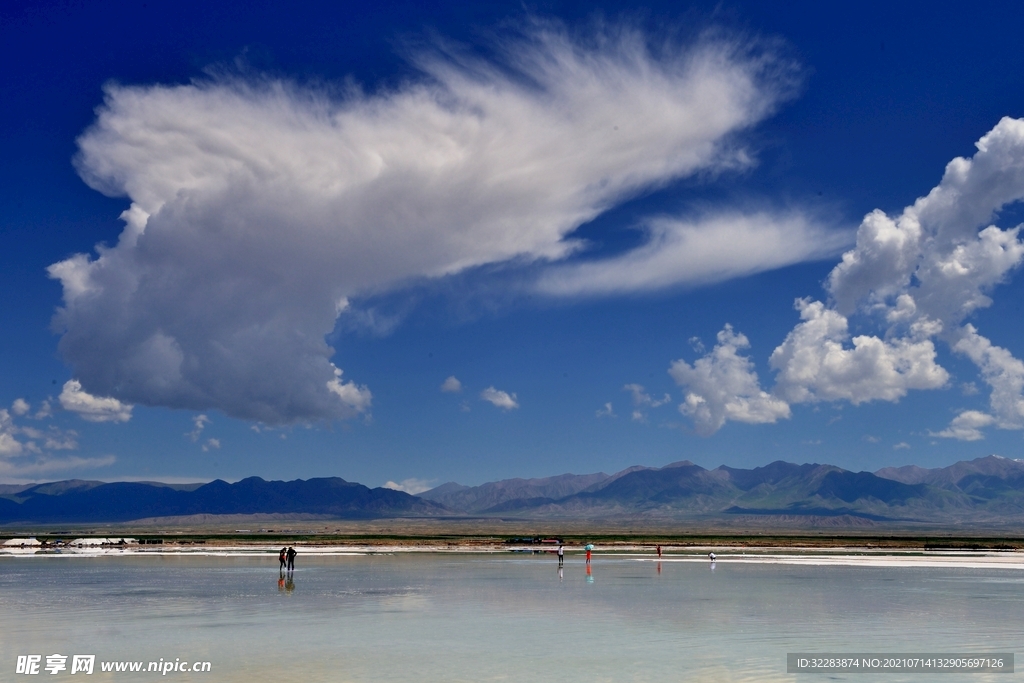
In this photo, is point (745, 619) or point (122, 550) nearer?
point (745, 619)

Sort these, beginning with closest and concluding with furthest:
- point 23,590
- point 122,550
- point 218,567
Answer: point 23,590
point 218,567
point 122,550

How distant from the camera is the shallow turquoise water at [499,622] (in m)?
23.4

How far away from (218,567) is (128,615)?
33.4 meters

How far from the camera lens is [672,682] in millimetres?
21109

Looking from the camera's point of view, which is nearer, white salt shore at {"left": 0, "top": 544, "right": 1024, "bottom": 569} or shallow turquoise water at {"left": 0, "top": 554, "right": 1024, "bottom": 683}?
shallow turquoise water at {"left": 0, "top": 554, "right": 1024, "bottom": 683}

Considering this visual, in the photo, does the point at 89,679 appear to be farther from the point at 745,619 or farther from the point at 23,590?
the point at 23,590

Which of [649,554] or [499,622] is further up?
[499,622]

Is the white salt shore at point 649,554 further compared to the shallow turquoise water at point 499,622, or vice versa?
the white salt shore at point 649,554

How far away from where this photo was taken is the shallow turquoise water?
2336 cm

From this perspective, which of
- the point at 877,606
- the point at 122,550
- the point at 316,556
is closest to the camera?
the point at 877,606

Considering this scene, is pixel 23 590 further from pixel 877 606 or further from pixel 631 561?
pixel 631 561

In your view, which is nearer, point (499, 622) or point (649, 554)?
point (499, 622)

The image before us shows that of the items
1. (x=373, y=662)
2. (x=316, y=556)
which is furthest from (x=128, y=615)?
(x=316, y=556)

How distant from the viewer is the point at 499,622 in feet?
107
